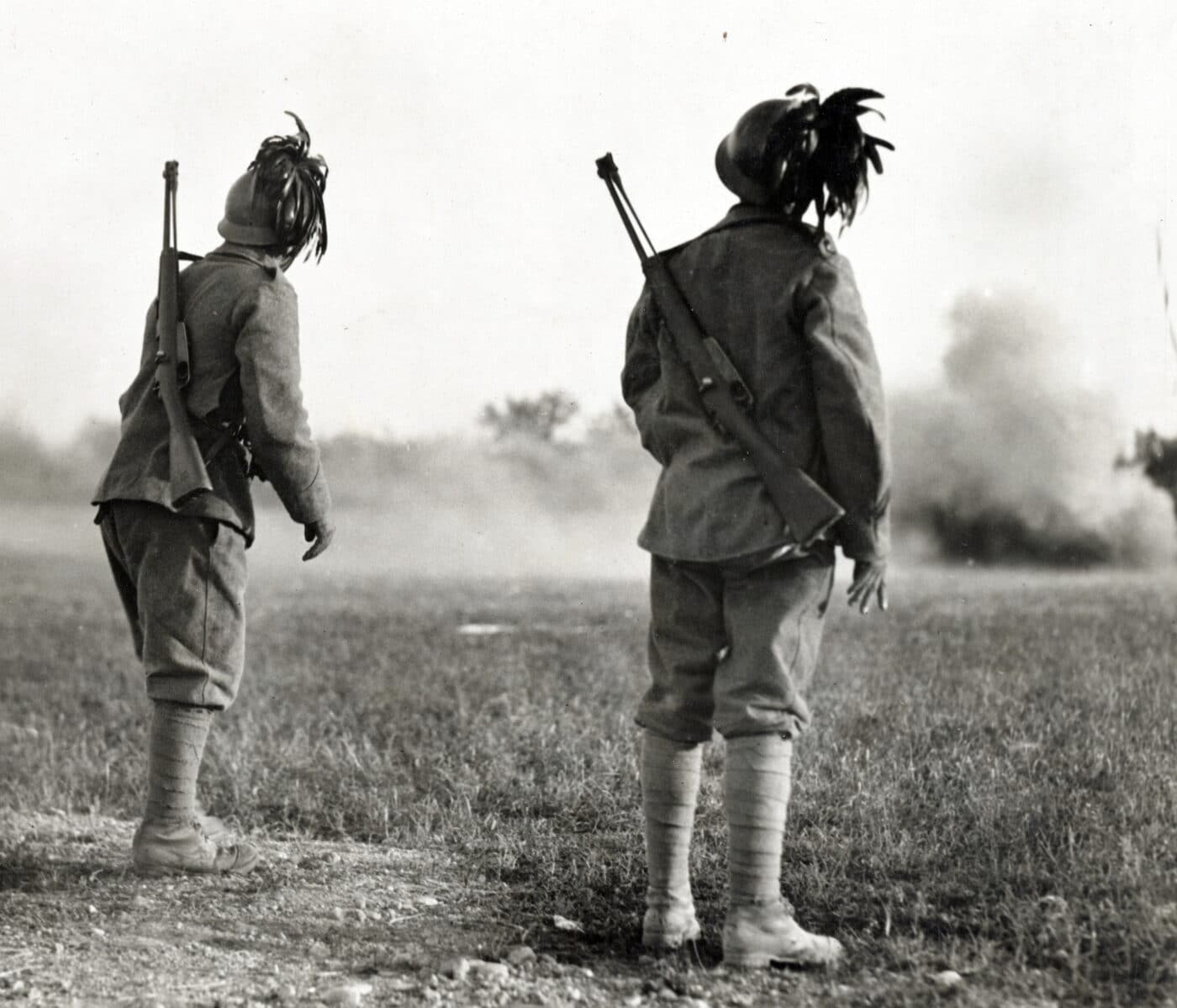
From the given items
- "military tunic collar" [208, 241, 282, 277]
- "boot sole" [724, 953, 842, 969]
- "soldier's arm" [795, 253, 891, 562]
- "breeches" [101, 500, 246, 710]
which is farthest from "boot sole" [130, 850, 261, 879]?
"soldier's arm" [795, 253, 891, 562]

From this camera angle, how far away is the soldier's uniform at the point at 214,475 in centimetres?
438

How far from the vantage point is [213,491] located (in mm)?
4398

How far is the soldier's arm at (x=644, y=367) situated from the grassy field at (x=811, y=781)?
1365 millimetres

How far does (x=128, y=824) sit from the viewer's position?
17.3ft

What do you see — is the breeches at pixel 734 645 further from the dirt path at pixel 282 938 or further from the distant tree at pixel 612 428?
the distant tree at pixel 612 428

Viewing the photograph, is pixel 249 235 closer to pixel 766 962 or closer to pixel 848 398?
pixel 848 398

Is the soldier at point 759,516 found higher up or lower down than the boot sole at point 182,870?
higher up

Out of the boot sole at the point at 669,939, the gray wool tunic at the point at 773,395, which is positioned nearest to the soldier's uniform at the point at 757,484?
the gray wool tunic at the point at 773,395

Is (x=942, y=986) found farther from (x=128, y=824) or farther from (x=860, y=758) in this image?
(x=128, y=824)

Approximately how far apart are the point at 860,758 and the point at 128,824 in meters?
2.80

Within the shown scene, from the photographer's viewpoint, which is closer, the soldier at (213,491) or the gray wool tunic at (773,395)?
the gray wool tunic at (773,395)

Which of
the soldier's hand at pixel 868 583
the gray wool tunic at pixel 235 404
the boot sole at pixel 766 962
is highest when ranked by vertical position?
the gray wool tunic at pixel 235 404

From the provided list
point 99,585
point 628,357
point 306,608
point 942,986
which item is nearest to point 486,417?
point 306,608

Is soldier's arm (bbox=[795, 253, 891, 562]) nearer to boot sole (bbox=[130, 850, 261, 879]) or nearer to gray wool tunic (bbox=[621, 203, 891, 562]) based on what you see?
gray wool tunic (bbox=[621, 203, 891, 562])
